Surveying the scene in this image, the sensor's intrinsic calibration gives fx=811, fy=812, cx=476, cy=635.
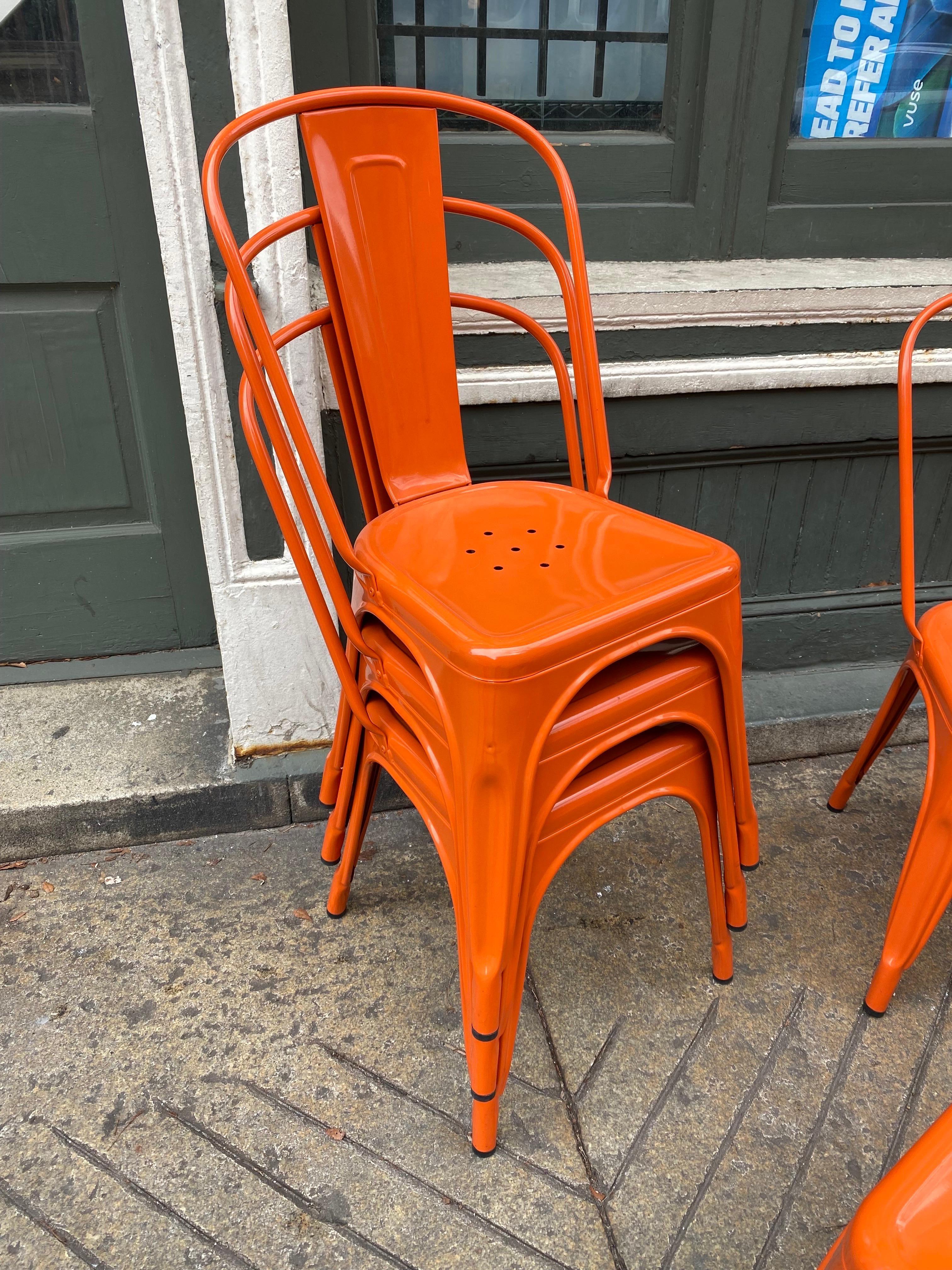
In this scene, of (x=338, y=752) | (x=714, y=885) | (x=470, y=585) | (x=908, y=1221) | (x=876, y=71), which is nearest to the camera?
(x=908, y=1221)

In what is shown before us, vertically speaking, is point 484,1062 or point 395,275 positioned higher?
point 395,275

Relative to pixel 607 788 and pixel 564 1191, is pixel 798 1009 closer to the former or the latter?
pixel 564 1191

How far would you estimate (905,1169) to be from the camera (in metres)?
0.48

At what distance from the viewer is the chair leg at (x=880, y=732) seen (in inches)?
62.4

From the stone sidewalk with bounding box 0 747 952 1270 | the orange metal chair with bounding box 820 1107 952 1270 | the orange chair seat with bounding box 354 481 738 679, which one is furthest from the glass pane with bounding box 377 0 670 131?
the orange metal chair with bounding box 820 1107 952 1270

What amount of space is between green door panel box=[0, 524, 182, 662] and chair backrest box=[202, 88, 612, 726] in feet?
2.77

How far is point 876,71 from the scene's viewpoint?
6.11 ft

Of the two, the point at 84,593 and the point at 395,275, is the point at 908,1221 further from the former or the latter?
the point at 84,593

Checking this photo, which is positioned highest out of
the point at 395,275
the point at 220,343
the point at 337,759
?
the point at 395,275

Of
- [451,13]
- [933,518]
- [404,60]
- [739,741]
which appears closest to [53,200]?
[404,60]

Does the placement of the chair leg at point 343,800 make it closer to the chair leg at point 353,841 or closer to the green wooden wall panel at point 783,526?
the chair leg at point 353,841

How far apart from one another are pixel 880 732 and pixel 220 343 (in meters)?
1.51

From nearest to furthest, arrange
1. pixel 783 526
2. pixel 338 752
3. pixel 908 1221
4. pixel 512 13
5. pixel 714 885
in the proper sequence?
pixel 908 1221 < pixel 714 885 < pixel 338 752 < pixel 512 13 < pixel 783 526

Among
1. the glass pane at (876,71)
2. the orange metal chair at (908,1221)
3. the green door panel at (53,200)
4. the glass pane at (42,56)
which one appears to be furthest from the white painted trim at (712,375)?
the orange metal chair at (908,1221)
